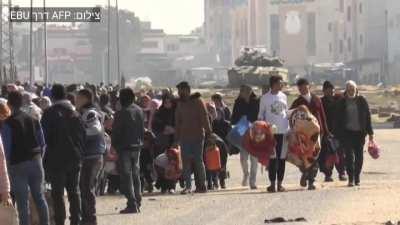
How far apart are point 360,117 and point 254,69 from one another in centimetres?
6714

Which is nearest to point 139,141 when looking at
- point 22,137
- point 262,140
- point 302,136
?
point 262,140

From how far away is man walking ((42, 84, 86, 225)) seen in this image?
612 inches

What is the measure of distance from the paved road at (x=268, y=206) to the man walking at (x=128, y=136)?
50cm

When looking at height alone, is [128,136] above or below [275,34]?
below

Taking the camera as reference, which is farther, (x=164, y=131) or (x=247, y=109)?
(x=247, y=109)

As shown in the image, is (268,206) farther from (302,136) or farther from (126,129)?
(302,136)

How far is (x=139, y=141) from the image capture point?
18.3 m

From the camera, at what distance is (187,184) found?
2189 centimetres

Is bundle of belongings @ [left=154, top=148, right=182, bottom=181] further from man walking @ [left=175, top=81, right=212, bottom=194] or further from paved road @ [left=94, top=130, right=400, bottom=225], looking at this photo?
paved road @ [left=94, top=130, right=400, bottom=225]

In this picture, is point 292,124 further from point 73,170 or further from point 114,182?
point 73,170

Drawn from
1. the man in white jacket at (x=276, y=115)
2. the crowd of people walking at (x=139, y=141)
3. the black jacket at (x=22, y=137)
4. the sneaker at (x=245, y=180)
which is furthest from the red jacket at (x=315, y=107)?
the black jacket at (x=22, y=137)

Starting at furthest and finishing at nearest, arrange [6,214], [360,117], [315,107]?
[360,117]
[315,107]
[6,214]

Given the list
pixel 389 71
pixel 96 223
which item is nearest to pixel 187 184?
pixel 96 223

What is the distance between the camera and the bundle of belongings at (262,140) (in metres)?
21.1
